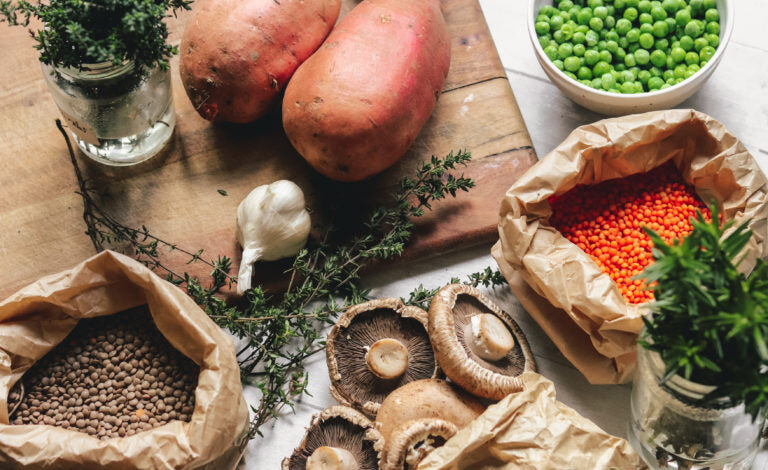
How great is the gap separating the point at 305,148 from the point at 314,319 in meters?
0.37

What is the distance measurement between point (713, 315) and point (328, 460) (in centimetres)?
73

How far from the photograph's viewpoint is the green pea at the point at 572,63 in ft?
5.37

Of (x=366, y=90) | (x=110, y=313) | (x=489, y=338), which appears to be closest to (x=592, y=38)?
(x=366, y=90)

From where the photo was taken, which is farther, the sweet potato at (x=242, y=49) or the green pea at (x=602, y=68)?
the green pea at (x=602, y=68)

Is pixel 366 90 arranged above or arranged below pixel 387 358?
above

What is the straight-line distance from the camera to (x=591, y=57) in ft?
5.43

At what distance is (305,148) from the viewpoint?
59.9 inches

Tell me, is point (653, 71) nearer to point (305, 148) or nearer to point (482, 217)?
point (482, 217)

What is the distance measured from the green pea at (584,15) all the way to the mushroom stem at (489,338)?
708 mm

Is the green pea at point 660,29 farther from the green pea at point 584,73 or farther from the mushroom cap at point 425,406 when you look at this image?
the mushroom cap at point 425,406

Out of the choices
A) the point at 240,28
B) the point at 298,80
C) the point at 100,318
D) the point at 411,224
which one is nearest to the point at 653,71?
the point at 411,224

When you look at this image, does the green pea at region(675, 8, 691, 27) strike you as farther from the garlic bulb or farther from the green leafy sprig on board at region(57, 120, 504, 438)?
the garlic bulb

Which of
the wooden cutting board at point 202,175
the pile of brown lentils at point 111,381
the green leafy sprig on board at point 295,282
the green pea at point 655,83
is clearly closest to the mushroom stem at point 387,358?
the green leafy sprig on board at point 295,282

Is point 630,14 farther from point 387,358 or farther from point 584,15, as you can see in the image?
point 387,358
